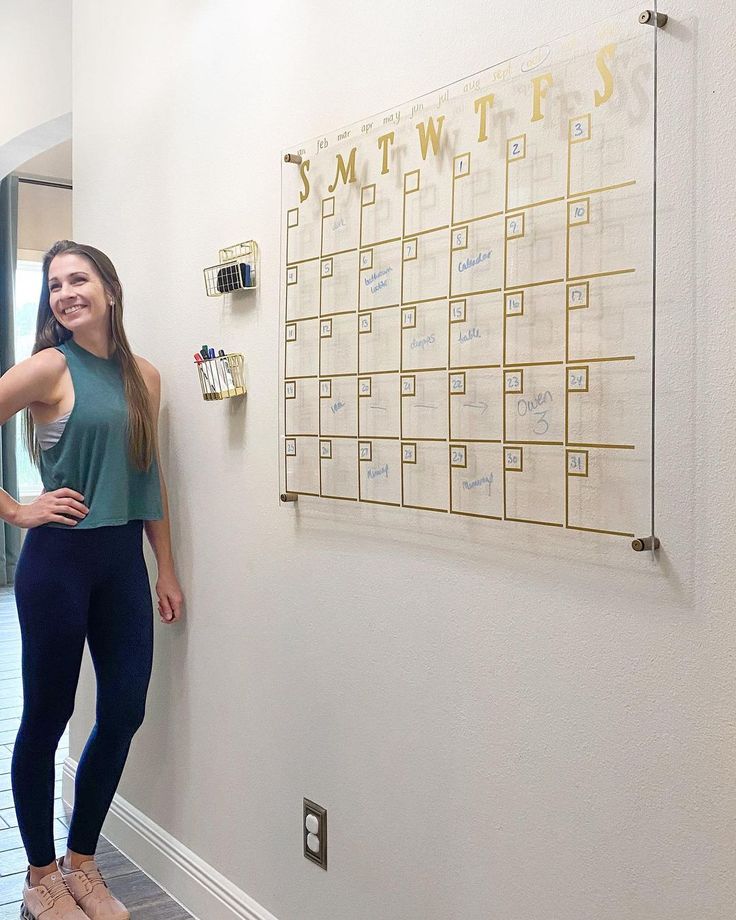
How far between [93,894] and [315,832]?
697mm

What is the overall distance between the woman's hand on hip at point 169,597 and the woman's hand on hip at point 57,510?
0.31 m

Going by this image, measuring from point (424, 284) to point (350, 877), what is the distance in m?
1.11

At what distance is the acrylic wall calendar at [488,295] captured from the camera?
4.19ft

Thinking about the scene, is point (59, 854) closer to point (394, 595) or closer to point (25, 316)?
point (394, 595)

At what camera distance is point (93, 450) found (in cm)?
219

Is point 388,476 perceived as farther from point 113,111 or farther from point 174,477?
point 113,111

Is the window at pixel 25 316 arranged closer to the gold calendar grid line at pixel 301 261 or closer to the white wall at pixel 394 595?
the white wall at pixel 394 595

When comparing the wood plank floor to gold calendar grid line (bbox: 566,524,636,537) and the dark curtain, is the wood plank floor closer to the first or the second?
gold calendar grid line (bbox: 566,524,636,537)

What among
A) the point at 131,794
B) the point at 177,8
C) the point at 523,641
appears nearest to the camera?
the point at 523,641

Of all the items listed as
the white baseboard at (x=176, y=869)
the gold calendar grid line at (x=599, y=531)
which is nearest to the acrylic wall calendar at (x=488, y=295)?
the gold calendar grid line at (x=599, y=531)

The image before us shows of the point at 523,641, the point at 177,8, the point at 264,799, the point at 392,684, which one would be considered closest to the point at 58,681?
the point at 264,799

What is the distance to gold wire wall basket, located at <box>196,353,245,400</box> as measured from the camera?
6.94ft

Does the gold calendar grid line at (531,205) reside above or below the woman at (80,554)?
above

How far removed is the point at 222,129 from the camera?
219 cm
